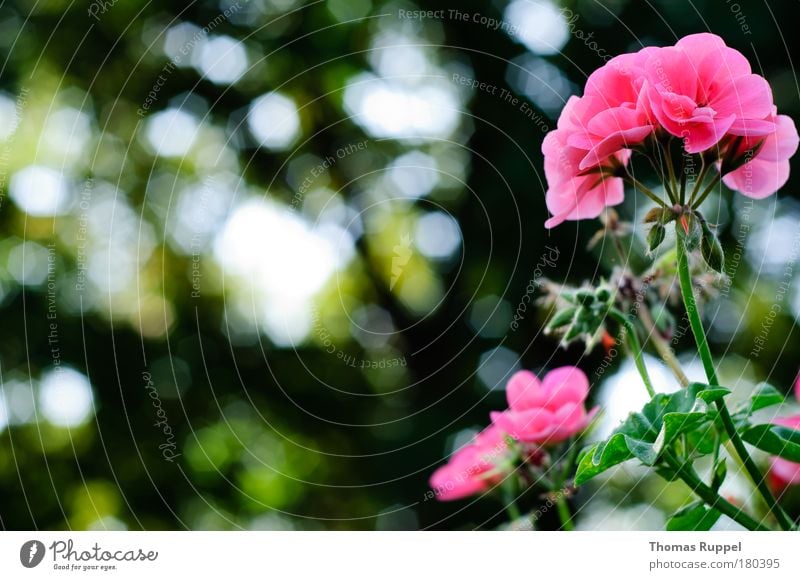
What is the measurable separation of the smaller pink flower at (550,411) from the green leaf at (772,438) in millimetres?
222

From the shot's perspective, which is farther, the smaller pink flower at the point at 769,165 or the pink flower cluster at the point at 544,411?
the pink flower cluster at the point at 544,411

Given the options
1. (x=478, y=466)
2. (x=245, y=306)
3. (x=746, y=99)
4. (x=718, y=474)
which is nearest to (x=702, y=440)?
(x=718, y=474)

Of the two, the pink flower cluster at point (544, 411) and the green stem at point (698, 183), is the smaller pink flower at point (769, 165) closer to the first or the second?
the green stem at point (698, 183)

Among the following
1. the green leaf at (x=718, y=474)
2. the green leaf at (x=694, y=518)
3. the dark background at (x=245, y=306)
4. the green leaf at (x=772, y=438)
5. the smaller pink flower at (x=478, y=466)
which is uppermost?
the dark background at (x=245, y=306)

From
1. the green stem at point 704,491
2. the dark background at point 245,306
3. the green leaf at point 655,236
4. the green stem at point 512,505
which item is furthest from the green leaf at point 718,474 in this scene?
the dark background at point 245,306

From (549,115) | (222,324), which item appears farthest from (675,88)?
(222,324)

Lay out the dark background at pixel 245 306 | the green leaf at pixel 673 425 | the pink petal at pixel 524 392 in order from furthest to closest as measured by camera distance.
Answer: the dark background at pixel 245 306 → the pink petal at pixel 524 392 → the green leaf at pixel 673 425

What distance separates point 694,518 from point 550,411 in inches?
8.9

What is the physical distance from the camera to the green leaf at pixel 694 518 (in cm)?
59

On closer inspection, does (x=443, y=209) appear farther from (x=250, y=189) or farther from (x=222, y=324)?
(x=222, y=324)

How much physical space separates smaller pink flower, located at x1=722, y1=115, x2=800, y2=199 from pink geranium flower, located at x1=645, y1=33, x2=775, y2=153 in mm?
44

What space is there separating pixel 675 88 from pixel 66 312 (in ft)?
9.93

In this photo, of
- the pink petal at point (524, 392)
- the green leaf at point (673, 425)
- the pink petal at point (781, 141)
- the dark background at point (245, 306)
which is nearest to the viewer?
the green leaf at point (673, 425)

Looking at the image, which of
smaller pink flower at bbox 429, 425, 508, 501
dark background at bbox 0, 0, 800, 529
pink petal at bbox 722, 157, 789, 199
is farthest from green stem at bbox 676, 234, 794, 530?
dark background at bbox 0, 0, 800, 529
